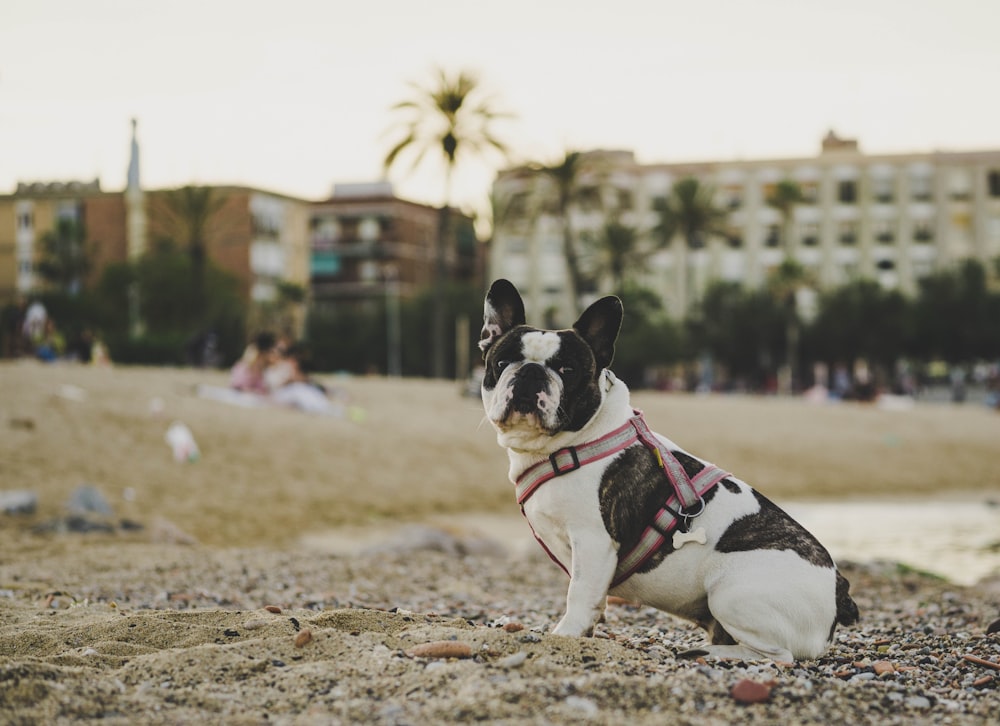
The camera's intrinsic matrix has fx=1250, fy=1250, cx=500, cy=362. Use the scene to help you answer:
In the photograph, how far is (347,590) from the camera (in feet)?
34.4

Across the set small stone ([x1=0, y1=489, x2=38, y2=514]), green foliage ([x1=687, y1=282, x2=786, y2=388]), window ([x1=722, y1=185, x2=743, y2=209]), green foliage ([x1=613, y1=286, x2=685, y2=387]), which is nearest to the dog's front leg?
small stone ([x1=0, y1=489, x2=38, y2=514])

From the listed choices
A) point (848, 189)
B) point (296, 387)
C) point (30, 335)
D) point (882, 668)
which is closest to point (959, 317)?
point (848, 189)

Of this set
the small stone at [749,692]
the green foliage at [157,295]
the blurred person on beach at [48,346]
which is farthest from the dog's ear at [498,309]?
the green foliage at [157,295]

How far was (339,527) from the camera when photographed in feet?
62.0

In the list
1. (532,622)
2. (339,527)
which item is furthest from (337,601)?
(339,527)

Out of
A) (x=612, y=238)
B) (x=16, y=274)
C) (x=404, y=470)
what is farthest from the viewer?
(x=16, y=274)

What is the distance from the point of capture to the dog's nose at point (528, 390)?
5547 mm

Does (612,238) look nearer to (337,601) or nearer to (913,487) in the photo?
(913,487)

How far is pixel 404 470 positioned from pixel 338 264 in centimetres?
10378

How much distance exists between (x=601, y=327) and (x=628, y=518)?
3.00 ft

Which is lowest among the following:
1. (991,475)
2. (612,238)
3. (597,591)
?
(991,475)

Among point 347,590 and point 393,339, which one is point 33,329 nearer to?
point 347,590

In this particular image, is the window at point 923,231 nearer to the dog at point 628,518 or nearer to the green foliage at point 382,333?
the green foliage at point 382,333

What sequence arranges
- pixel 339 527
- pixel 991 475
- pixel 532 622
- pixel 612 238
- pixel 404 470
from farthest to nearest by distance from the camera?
1. pixel 612 238
2. pixel 991 475
3. pixel 404 470
4. pixel 339 527
5. pixel 532 622
